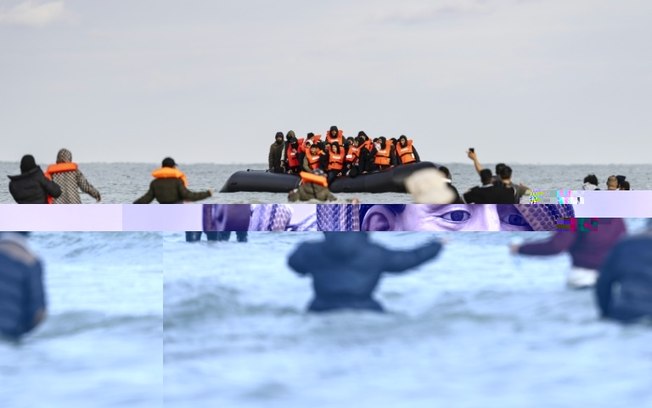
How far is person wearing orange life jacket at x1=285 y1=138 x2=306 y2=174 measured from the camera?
85.6 feet

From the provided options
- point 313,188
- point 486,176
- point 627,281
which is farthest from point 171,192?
point 313,188

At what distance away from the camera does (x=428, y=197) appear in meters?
8.13

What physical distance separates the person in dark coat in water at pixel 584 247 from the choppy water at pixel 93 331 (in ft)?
6.39

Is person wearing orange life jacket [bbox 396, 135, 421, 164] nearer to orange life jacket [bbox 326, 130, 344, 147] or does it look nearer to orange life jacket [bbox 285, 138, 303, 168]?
orange life jacket [bbox 326, 130, 344, 147]

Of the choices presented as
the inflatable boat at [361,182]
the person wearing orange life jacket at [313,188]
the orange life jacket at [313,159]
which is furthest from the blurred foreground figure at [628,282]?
the inflatable boat at [361,182]

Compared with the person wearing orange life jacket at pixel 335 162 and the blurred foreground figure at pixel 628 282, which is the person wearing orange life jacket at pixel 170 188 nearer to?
the blurred foreground figure at pixel 628 282

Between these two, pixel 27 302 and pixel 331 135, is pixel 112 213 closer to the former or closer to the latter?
pixel 27 302

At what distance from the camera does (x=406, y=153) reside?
2748 cm

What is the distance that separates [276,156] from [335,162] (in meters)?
1.80

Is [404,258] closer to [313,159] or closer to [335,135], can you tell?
[313,159]

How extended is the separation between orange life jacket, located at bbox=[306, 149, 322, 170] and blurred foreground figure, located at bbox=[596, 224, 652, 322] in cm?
1905

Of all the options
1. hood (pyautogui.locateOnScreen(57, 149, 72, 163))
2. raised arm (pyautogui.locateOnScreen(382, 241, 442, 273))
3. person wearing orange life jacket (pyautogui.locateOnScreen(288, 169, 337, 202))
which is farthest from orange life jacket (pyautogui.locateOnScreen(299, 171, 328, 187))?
Answer: raised arm (pyautogui.locateOnScreen(382, 241, 442, 273))

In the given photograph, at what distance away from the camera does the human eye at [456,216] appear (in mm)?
5984

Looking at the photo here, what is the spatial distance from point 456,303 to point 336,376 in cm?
72
